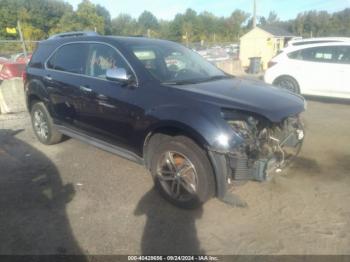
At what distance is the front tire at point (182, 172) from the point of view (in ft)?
11.3

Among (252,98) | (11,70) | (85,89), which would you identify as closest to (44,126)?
(85,89)

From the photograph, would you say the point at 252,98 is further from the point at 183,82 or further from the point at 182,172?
the point at 182,172

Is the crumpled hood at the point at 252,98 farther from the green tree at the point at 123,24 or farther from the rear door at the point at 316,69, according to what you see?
the green tree at the point at 123,24

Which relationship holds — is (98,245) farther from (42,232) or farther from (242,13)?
(242,13)

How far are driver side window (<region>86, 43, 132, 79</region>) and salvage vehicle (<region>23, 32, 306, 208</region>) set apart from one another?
1cm

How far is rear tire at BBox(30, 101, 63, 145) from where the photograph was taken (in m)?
5.71

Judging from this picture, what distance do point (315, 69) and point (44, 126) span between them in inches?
289

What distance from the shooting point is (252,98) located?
141 inches

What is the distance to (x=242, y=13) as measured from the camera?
79.1 m

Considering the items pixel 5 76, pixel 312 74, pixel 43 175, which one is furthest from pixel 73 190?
pixel 5 76

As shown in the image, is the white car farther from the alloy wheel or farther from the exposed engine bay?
the alloy wheel

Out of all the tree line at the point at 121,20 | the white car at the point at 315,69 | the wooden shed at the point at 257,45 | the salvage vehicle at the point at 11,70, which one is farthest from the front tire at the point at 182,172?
the tree line at the point at 121,20

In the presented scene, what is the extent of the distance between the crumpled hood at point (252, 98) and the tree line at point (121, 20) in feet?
118

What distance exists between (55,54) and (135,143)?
8.03ft
